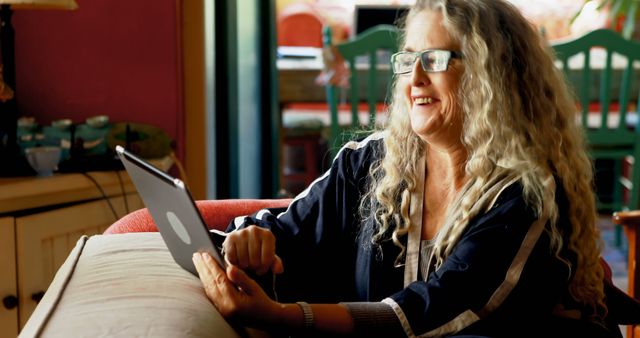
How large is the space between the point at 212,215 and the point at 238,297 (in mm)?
594

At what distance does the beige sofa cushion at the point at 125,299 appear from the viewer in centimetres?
126

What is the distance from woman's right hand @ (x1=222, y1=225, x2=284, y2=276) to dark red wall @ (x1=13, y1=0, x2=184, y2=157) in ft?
4.53

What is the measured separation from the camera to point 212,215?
1.99 meters

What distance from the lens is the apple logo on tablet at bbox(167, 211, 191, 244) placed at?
1.41 metres

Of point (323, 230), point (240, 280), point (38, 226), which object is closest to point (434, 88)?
point (323, 230)

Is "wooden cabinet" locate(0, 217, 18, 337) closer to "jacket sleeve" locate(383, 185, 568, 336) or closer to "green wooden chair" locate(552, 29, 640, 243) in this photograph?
"jacket sleeve" locate(383, 185, 568, 336)

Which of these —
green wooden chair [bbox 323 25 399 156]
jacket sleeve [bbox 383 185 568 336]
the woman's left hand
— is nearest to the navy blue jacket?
jacket sleeve [bbox 383 185 568 336]

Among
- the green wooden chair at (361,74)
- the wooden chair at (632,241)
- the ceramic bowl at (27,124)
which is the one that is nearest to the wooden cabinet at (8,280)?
the ceramic bowl at (27,124)

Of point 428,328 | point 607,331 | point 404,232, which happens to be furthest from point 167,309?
point 607,331

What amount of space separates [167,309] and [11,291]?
3.71 feet

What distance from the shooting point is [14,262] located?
7.58 feet

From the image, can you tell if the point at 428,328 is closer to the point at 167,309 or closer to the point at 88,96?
the point at 167,309

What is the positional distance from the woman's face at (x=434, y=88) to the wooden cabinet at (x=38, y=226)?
109 cm

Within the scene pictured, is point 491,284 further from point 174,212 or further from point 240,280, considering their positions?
point 174,212
